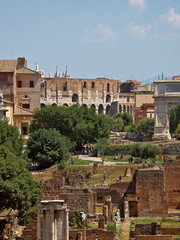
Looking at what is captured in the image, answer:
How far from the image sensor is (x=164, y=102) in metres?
68.8

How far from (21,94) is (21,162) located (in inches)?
1452

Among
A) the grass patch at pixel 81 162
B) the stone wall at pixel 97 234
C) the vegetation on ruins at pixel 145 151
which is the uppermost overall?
the vegetation on ruins at pixel 145 151

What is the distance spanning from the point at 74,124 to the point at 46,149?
11.3 m

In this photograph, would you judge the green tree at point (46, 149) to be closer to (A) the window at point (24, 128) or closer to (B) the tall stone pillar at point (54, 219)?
(A) the window at point (24, 128)

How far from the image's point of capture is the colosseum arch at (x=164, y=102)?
6781 centimetres

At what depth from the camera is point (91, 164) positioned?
51500 millimetres

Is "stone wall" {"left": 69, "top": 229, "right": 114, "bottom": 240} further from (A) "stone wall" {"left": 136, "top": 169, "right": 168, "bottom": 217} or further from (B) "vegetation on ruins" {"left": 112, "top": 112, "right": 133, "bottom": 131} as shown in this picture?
(B) "vegetation on ruins" {"left": 112, "top": 112, "right": 133, "bottom": 131}

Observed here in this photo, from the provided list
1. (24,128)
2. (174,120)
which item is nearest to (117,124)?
(174,120)

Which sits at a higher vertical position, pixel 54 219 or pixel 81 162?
pixel 81 162

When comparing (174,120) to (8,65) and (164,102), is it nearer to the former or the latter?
(164,102)

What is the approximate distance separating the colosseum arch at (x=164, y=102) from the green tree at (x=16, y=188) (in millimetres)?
32809

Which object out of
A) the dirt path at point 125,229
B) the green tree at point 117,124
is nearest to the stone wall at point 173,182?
the dirt path at point 125,229

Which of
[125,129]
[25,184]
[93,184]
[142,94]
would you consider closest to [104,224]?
[25,184]

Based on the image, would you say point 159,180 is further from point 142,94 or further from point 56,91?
point 142,94
